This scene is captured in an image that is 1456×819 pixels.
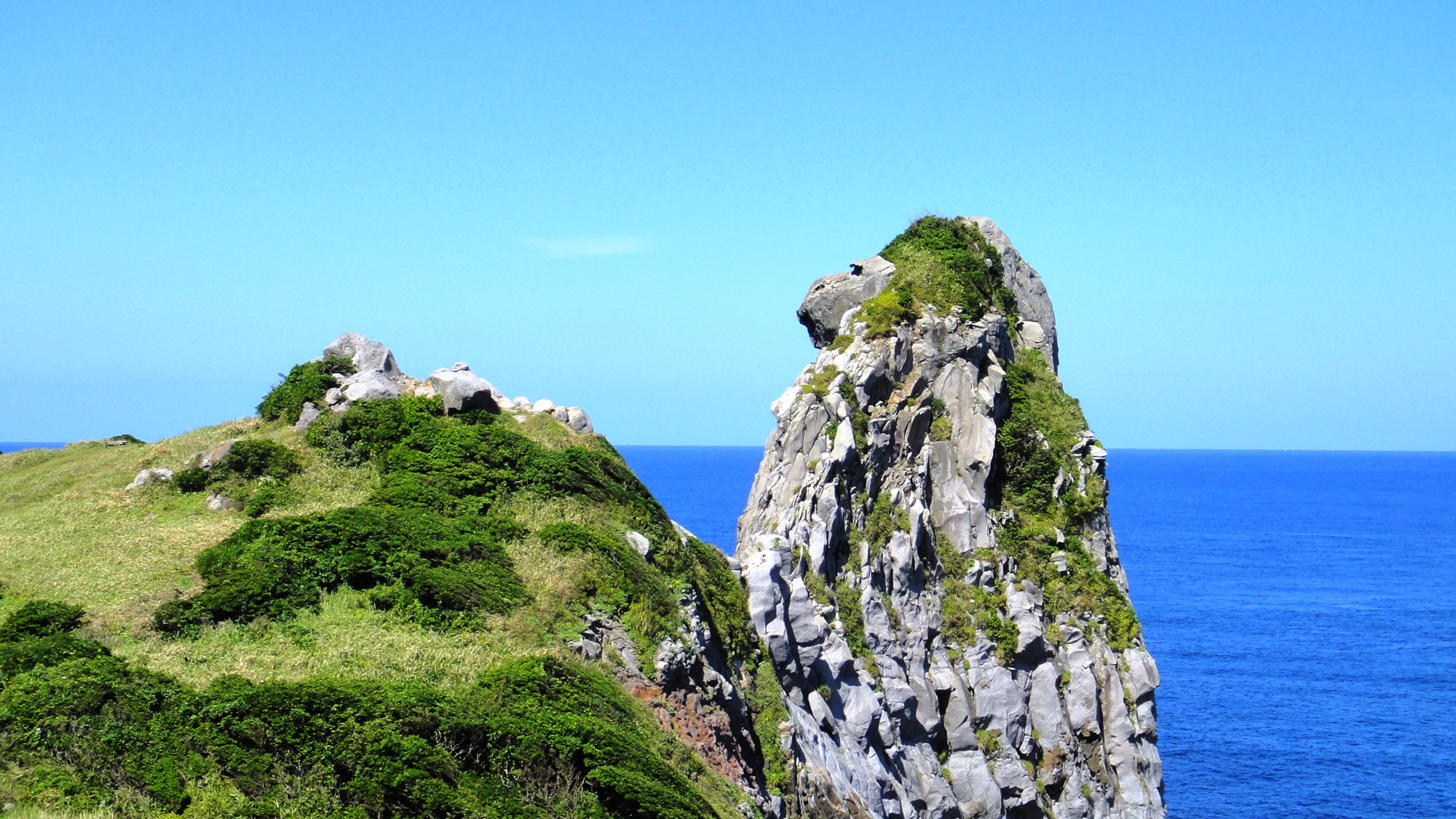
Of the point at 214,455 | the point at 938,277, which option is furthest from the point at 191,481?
the point at 938,277

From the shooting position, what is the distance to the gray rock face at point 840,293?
5169cm

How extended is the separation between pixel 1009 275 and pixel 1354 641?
59797 mm

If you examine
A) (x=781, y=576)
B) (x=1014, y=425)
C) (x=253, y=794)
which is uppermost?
(x=1014, y=425)

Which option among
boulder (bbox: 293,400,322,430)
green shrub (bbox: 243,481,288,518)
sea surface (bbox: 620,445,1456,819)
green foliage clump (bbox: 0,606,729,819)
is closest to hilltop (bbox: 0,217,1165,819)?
green foliage clump (bbox: 0,606,729,819)

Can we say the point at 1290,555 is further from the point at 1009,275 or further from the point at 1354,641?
the point at 1009,275

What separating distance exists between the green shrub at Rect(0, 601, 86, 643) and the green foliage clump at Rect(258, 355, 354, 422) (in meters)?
14.8

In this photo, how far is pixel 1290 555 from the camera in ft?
460

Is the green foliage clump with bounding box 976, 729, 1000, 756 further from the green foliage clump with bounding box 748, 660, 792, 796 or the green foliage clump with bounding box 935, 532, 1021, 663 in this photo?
the green foliage clump with bounding box 748, 660, 792, 796

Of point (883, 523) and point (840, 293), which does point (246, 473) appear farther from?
point (840, 293)

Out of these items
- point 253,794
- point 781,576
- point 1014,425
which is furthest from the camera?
point 1014,425

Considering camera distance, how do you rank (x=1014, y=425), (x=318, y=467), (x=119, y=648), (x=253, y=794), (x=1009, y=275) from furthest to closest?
(x=1009, y=275) < (x=1014, y=425) < (x=318, y=467) < (x=119, y=648) < (x=253, y=794)

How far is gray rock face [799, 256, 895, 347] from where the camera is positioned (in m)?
51.7

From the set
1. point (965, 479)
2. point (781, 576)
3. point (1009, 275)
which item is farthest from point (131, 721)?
point (1009, 275)

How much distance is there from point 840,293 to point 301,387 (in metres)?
25.3
